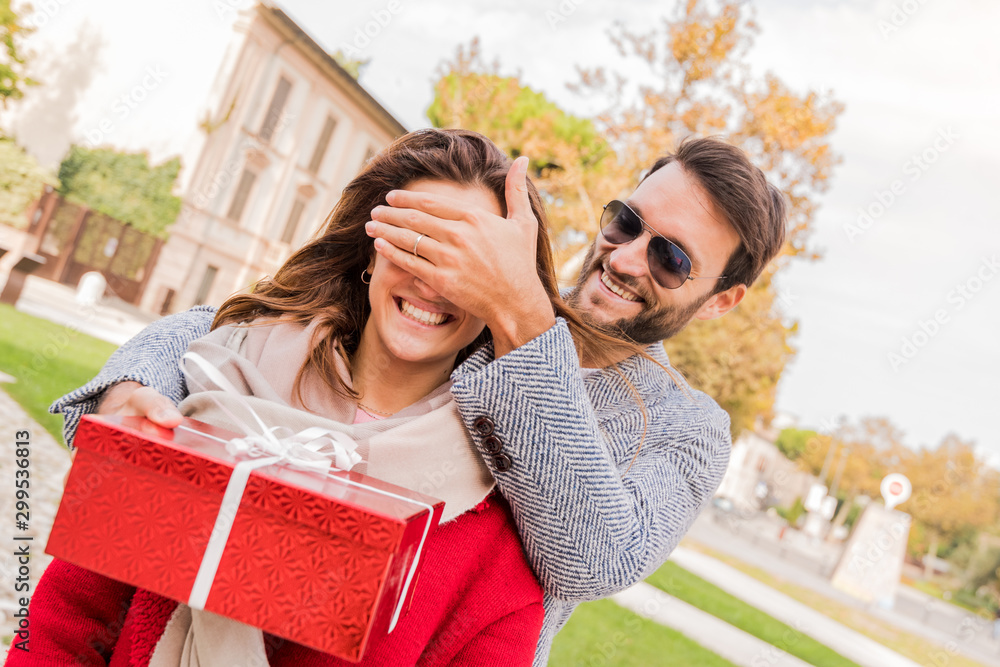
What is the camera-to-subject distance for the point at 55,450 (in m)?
6.53

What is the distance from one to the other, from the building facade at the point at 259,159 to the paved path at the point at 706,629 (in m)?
14.6

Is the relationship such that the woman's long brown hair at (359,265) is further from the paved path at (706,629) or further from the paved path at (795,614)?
the paved path at (795,614)

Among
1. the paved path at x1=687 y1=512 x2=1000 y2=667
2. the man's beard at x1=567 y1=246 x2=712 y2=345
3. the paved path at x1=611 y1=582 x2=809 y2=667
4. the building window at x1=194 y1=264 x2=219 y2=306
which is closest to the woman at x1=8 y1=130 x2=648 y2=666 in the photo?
the man's beard at x1=567 y1=246 x2=712 y2=345

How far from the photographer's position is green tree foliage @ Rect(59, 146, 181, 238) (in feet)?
71.3

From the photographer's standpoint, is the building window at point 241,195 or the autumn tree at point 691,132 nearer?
the autumn tree at point 691,132

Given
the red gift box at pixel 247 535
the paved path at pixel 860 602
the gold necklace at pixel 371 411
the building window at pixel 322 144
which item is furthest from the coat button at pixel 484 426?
the building window at pixel 322 144

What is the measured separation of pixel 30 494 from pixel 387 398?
4.90 meters

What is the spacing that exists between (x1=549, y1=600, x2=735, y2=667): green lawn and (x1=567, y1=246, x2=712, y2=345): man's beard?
4.52 m

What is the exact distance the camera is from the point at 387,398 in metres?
1.93

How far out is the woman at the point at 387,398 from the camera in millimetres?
1539

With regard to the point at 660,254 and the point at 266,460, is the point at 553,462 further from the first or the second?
the point at 660,254

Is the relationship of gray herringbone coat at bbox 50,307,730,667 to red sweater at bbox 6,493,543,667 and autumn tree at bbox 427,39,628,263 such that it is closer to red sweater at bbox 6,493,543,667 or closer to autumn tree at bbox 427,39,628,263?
red sweater at bbox 6,493,543,667

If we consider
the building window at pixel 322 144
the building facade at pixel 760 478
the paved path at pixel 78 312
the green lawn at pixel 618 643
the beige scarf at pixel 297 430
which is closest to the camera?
the beige scarf at pixel 297 430

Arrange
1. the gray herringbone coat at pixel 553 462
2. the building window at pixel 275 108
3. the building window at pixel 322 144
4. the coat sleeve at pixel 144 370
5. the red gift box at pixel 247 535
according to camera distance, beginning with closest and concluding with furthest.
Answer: the red gift box at pixel 247 535 → the gray herringbone coat at pixel 553 462 → the coat sleeve at pixel 144 370 → the building window at pixel 275 108 → the building window at pixel 322 144
